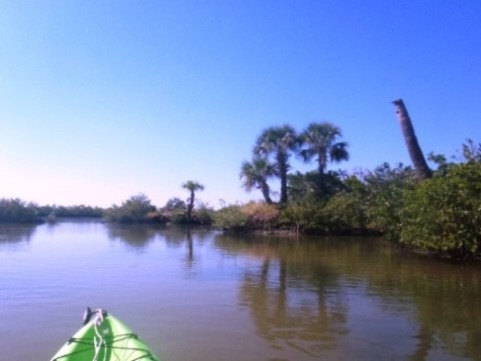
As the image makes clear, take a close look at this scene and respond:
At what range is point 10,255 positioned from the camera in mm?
19188

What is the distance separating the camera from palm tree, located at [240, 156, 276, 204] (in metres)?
37.7

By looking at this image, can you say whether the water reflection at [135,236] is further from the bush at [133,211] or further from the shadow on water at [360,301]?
the bush at [133,211]

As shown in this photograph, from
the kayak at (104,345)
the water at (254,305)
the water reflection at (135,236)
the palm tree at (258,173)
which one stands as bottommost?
the water at (254,305)

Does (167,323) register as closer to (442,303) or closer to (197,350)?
(197,350)

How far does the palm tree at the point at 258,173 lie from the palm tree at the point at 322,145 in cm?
295

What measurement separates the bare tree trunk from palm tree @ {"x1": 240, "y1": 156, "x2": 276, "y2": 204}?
49.1ft

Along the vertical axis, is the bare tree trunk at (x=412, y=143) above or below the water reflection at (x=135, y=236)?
above

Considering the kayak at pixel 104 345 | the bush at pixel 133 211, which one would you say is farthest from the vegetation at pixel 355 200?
the kayak at pixel 104 345

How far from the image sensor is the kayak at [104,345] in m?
5.11

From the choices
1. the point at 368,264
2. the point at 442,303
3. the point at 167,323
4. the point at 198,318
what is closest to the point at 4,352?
the point at 167,323

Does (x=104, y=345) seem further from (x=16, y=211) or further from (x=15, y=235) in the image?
(x=16, y=211)

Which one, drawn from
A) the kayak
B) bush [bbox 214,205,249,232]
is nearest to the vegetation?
bush [bbox 214,205,249,232]

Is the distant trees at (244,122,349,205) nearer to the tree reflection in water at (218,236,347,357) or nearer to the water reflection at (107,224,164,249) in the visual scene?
the water reflection at (107,224,164,249)

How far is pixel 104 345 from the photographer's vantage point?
546cm
